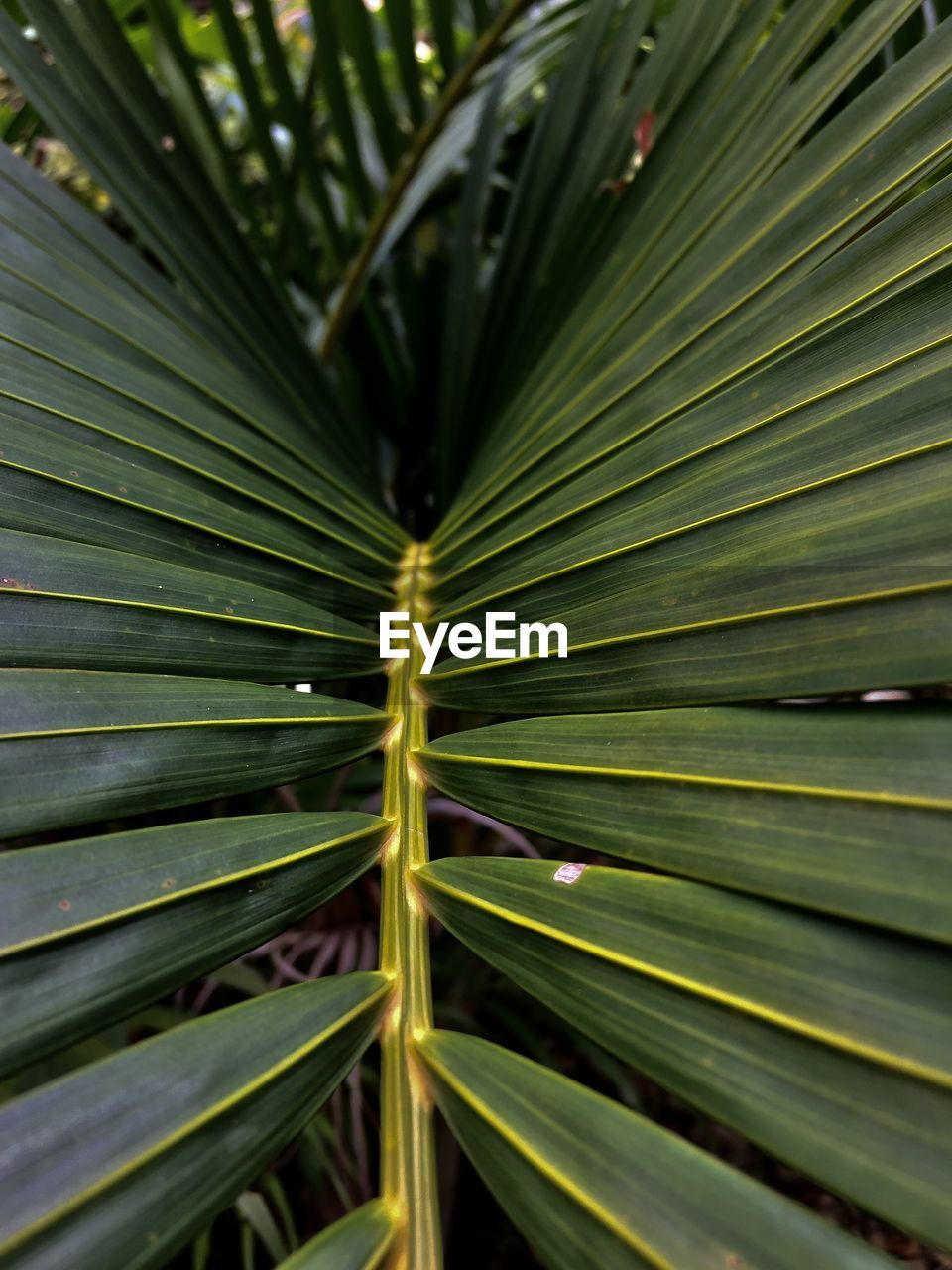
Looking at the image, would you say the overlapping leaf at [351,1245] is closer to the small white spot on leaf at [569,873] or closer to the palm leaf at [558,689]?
the palm leaf at [558,689]

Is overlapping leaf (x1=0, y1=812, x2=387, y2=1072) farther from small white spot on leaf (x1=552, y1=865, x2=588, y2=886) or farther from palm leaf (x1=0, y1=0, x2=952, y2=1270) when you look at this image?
small white spot on leaf (x1=552, y1=865, x2=588, y2=886)

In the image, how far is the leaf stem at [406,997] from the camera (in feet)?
0.92

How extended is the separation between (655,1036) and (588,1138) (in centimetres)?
4

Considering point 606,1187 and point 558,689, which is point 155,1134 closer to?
point 606,1187

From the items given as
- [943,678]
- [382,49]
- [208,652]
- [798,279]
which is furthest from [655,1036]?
[382,49]

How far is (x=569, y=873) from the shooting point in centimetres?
32

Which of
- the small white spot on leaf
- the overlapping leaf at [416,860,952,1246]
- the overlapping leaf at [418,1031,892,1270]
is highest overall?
the small white spot on leaf

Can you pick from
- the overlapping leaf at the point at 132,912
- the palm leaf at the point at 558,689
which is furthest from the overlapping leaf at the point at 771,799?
the overlapping leaf at the point at 132,912

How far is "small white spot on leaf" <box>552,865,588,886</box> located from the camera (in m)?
0.32

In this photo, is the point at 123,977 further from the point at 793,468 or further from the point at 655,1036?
the point at 793,468

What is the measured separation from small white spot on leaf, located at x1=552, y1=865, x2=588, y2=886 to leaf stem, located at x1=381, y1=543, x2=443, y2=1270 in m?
0.08

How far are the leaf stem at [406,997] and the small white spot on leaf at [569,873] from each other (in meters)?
0.08

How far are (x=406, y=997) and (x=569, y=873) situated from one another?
3.7 inches

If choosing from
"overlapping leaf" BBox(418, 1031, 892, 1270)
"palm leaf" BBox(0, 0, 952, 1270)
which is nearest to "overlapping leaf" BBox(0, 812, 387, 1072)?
"palm leaf" BBox(0, 0, 952, 1270)
